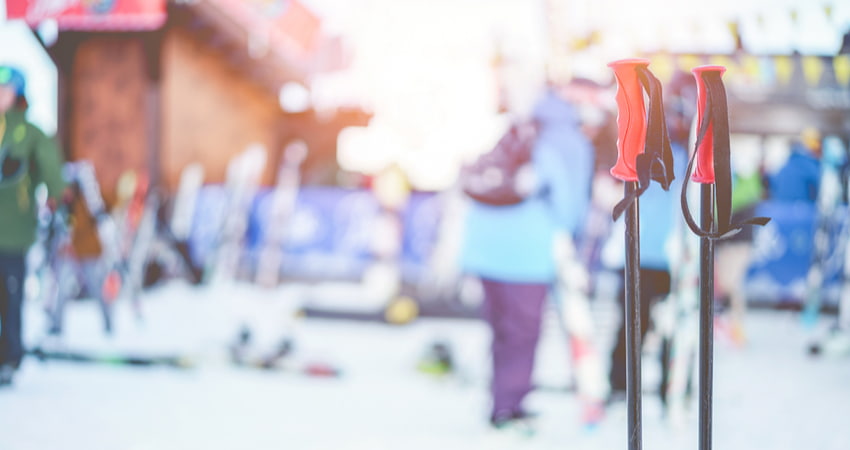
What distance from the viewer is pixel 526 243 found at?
3074 millimetres

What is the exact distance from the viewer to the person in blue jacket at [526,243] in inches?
121

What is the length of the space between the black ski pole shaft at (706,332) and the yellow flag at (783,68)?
44.1 ft

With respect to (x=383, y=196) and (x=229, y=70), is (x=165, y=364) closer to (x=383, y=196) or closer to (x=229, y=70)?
(x=383, y=196)

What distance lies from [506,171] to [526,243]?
12.8 inches

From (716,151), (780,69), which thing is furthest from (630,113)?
(780,69)

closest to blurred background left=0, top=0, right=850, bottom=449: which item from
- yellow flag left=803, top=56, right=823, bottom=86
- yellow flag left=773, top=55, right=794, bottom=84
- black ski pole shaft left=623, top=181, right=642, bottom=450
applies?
black ski pole shaft left=623, top=181, right=642, bottom=450

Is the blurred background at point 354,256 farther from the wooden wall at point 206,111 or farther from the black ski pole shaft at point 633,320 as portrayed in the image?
the black ski pole shaft at point 633,320

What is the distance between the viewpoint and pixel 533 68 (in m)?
3.50

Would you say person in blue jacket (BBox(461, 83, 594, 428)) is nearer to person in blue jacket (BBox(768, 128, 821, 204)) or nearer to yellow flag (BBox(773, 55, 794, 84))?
person in blue jacket (BBox(768, 128, 821, 204))

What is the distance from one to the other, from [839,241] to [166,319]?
5767mm

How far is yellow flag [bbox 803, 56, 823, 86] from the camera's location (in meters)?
12.8

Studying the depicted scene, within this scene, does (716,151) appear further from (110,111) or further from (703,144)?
(110,111)

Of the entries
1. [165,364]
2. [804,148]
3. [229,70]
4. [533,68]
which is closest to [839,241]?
[804,148]

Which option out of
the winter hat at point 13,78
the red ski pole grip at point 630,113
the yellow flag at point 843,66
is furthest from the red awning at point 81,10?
the yellow flag at point 843,66
